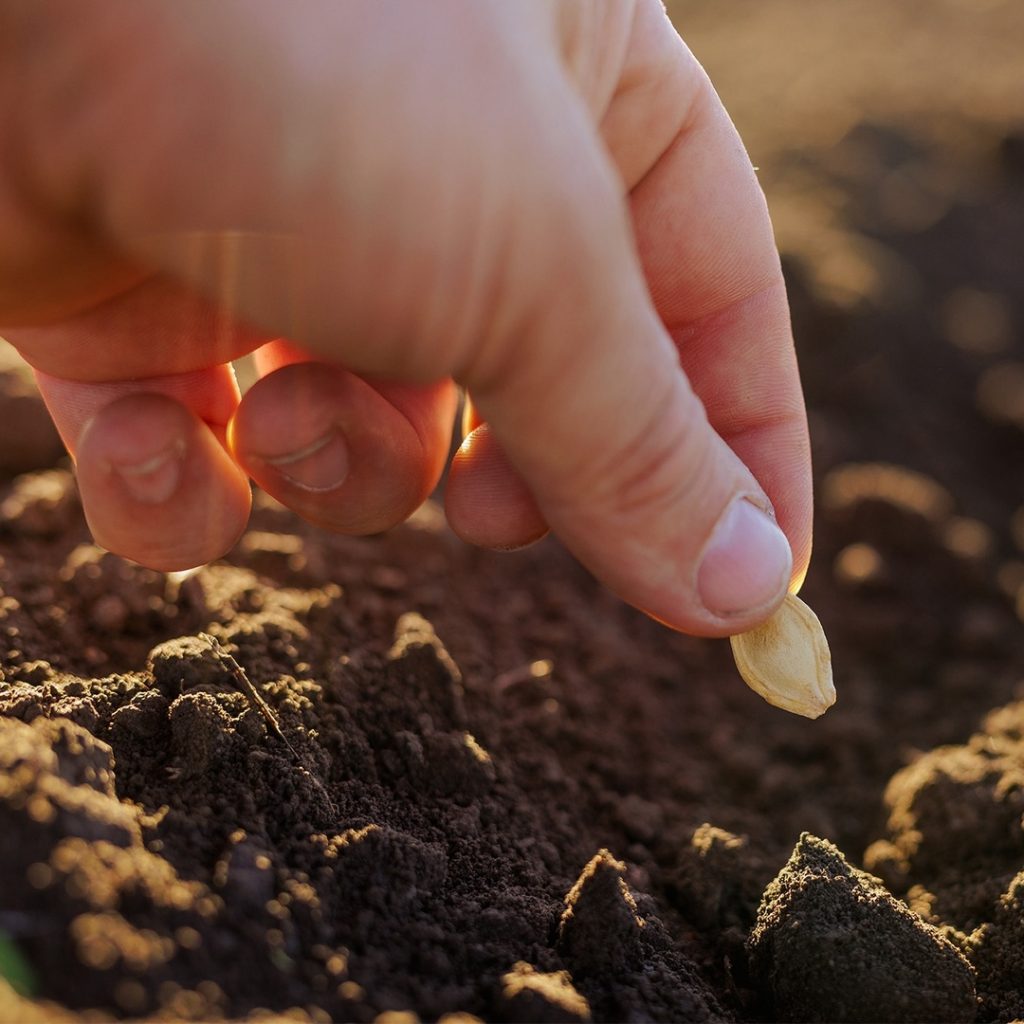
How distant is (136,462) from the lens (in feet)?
5.06

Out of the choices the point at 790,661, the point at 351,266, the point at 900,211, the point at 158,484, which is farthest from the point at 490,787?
the point at 900,211

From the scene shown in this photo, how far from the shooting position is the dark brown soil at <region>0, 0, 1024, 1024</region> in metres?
1.21

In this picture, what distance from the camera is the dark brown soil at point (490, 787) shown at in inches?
47.4

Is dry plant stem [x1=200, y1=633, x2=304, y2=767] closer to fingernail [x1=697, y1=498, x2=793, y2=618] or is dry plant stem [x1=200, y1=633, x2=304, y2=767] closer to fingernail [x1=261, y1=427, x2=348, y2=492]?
fingernail [x1=261, y1=427, x2=348, y2=492]

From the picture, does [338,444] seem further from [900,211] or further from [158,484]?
[900,211]

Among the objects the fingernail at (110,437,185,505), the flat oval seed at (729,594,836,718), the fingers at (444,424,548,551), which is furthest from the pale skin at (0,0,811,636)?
the flat oval seed at (729,594,836,718)

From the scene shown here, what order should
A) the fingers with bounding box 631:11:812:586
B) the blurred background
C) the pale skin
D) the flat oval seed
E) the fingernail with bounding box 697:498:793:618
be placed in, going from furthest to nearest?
the blurred background < the fingers with bounding box 631:11:812:586 < the flat oval seed < the fingernail with bounding box 697:498:793:618 < the pale skin

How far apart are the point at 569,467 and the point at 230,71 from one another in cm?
61

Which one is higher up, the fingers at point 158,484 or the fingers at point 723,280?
the fingers at point 723,280

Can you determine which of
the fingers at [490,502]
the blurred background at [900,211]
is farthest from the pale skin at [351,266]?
the blurred background at [900,211]

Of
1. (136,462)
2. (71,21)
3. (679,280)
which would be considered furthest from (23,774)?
(679,280)

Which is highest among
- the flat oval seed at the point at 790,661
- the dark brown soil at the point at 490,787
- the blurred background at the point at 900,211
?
the blurred background at the point at 900,211

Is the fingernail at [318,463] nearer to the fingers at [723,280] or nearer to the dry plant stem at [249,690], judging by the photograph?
the dry plant stem at [249,690]

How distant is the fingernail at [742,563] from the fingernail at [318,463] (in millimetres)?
620
